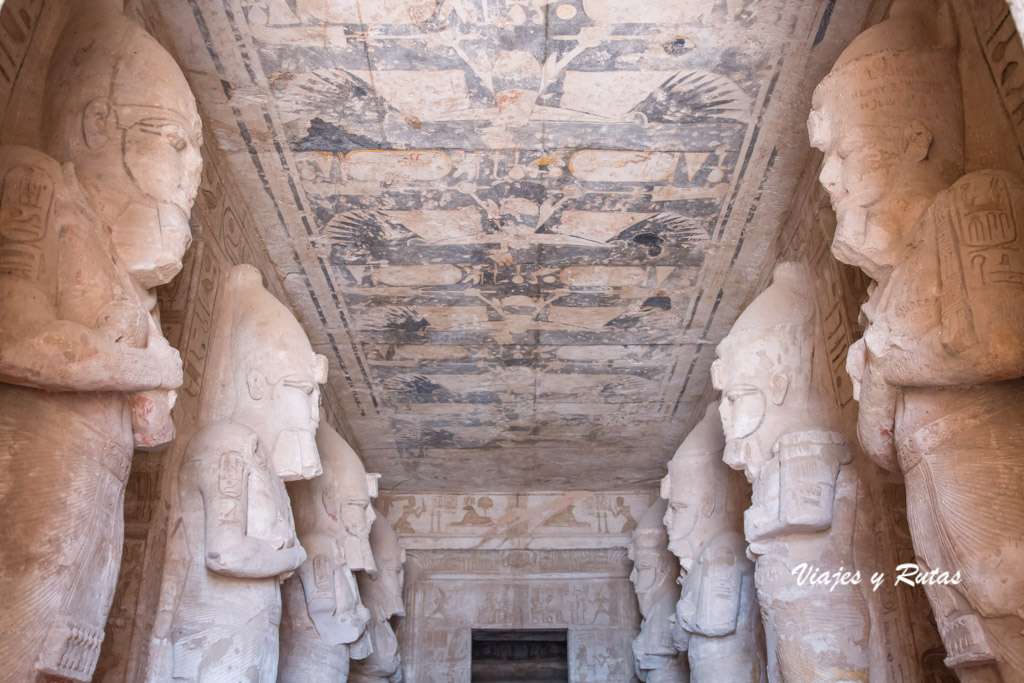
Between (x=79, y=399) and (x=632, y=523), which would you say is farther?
(x=632, y=523)

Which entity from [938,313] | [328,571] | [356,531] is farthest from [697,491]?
[938,313]

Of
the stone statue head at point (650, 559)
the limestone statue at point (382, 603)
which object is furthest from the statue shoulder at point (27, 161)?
the stone statue head at point (650, 559)

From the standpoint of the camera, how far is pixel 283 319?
572 cm

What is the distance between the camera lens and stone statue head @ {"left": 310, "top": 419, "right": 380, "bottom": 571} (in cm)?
754

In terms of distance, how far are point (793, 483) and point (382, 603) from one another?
16.7 feet

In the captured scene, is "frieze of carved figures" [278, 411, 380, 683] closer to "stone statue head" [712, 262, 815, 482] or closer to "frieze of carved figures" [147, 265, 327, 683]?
"frieze of carved figures" [147, 265, 327, 683]

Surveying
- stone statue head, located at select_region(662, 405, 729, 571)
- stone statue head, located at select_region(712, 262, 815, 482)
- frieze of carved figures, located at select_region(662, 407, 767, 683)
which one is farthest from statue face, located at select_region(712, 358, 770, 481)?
stone statue head, located at select_region(662, 405, 729, 571)

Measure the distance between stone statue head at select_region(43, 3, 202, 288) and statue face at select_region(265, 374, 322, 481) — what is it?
167cm

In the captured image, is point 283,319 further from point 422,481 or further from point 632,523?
point 632,523

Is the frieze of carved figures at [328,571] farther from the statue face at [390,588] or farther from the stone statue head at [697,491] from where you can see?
the stone statue head at [697,491]

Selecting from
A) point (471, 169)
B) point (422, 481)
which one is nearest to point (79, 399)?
point (471, 169)

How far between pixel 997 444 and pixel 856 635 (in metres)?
1.94

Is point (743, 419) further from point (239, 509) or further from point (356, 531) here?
point (356, 531)

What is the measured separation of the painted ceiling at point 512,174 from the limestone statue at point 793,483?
107cm
